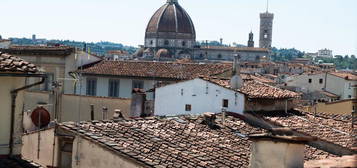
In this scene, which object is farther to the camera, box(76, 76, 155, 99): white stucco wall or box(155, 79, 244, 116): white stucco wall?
box(76, 76, 155, 99): white stucco wall

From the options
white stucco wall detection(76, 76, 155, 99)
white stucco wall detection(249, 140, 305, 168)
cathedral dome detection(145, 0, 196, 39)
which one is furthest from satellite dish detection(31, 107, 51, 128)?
cathedral dome detection(145, 0, 196, 39)

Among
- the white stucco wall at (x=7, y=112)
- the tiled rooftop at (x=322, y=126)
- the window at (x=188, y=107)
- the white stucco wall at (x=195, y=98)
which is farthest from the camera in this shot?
the window at (x=188, y=107)

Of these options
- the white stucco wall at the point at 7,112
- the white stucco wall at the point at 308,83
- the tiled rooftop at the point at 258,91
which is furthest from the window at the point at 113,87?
the white stucco wall at the point at 308,83

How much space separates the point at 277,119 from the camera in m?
19.5

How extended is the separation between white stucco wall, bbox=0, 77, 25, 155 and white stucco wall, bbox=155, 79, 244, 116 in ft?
33.1

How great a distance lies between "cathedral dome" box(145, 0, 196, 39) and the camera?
402ft

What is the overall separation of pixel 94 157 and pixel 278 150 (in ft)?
14.9

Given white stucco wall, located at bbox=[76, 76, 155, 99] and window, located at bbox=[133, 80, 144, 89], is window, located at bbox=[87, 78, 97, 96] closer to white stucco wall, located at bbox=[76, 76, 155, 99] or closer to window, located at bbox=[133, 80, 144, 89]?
white stucco wall, located at bbox=[76, 76, 155, 99]

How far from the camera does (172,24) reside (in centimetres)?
12262

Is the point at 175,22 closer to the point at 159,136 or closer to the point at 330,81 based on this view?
the point at 330,81

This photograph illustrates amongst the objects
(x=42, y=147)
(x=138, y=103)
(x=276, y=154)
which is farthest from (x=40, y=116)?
(x=138, y=103)

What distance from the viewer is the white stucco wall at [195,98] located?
19.6m

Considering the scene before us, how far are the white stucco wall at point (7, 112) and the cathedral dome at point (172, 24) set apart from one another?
113 metres

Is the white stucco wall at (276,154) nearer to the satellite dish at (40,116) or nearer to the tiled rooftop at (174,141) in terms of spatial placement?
the tiled rooftop at (174,141)
